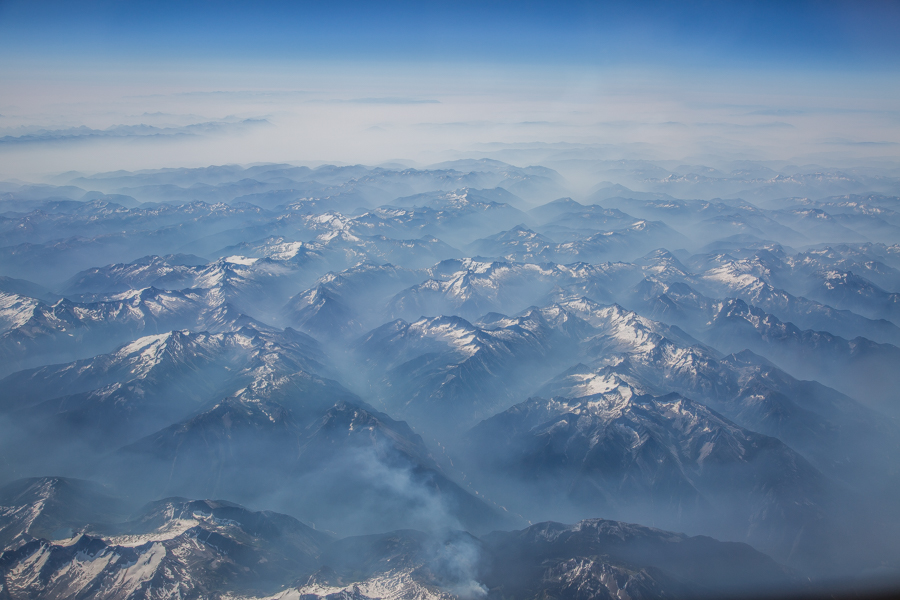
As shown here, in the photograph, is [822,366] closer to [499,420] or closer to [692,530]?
[692,530]

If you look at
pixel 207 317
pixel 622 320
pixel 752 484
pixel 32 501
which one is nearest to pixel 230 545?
pixel 32 501

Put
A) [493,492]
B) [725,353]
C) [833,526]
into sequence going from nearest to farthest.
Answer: [833,526] → [493,492] → [725,353]

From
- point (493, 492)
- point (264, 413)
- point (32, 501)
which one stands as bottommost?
point (493, 492)

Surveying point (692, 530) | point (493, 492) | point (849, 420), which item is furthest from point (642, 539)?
point (849, 420)

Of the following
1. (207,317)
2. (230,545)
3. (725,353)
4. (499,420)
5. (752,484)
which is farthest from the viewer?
(207,317)

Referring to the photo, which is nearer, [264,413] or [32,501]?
[32,501]

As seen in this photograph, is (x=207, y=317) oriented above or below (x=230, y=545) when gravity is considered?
below

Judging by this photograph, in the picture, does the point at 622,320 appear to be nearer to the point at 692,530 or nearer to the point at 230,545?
the point at 692,530

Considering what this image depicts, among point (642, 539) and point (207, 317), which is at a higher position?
point (642, 539)

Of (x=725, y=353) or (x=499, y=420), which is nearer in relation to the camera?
(x=499, y=420)
